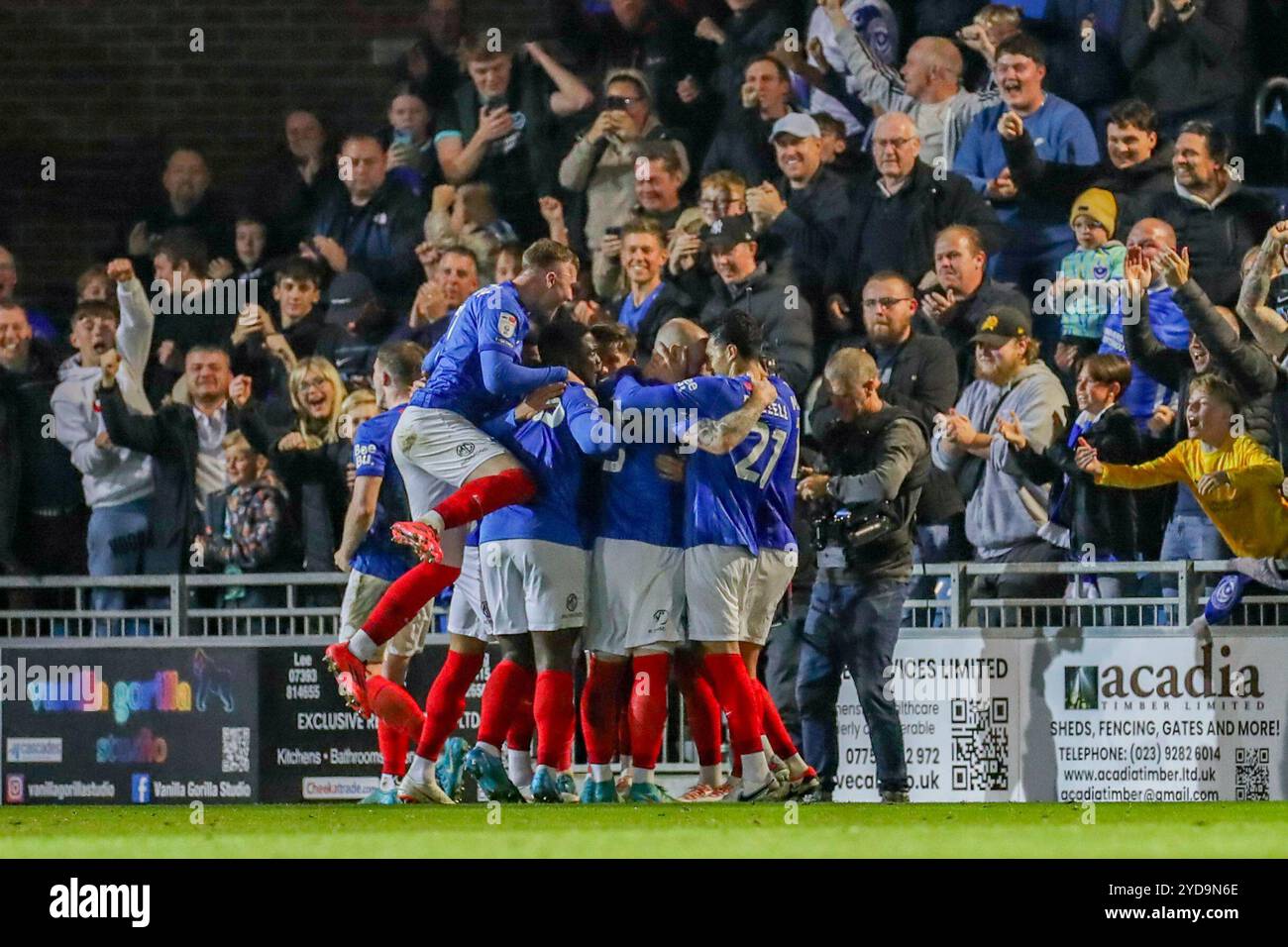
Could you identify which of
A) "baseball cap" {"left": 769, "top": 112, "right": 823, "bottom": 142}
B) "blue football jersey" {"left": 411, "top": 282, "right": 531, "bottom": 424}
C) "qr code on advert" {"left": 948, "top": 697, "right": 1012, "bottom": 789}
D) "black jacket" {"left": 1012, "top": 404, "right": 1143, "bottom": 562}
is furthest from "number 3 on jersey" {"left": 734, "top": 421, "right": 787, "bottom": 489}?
"baseball cap" {"left": 769, "top": 112, "right": 823, "bottom": 142}

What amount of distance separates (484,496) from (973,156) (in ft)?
11.5

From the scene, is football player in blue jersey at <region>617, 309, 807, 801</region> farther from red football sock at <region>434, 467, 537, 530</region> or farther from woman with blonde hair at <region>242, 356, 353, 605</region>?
woman with blonde hair at <region>242, 356, 353, 605</region>

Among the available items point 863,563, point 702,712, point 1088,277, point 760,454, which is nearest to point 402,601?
point 702,712

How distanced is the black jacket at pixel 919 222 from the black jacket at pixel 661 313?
2.30 feet

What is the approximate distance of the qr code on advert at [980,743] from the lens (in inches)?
379

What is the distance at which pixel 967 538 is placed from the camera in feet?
33.4

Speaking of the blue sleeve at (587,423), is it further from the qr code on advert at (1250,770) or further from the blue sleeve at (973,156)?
the qr code on advert at (1250,770)

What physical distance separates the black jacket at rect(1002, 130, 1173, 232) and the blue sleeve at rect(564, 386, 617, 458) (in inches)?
118

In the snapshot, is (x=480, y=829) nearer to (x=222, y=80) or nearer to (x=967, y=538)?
(x=967, y=538)

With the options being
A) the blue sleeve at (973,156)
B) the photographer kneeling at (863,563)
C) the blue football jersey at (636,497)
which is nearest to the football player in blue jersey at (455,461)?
the blue football jersey at (636,497)

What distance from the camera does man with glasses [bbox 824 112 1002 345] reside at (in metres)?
10.4

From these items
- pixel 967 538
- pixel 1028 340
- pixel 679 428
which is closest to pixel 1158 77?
pixel 1028 340

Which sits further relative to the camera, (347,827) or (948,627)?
(948,627)
